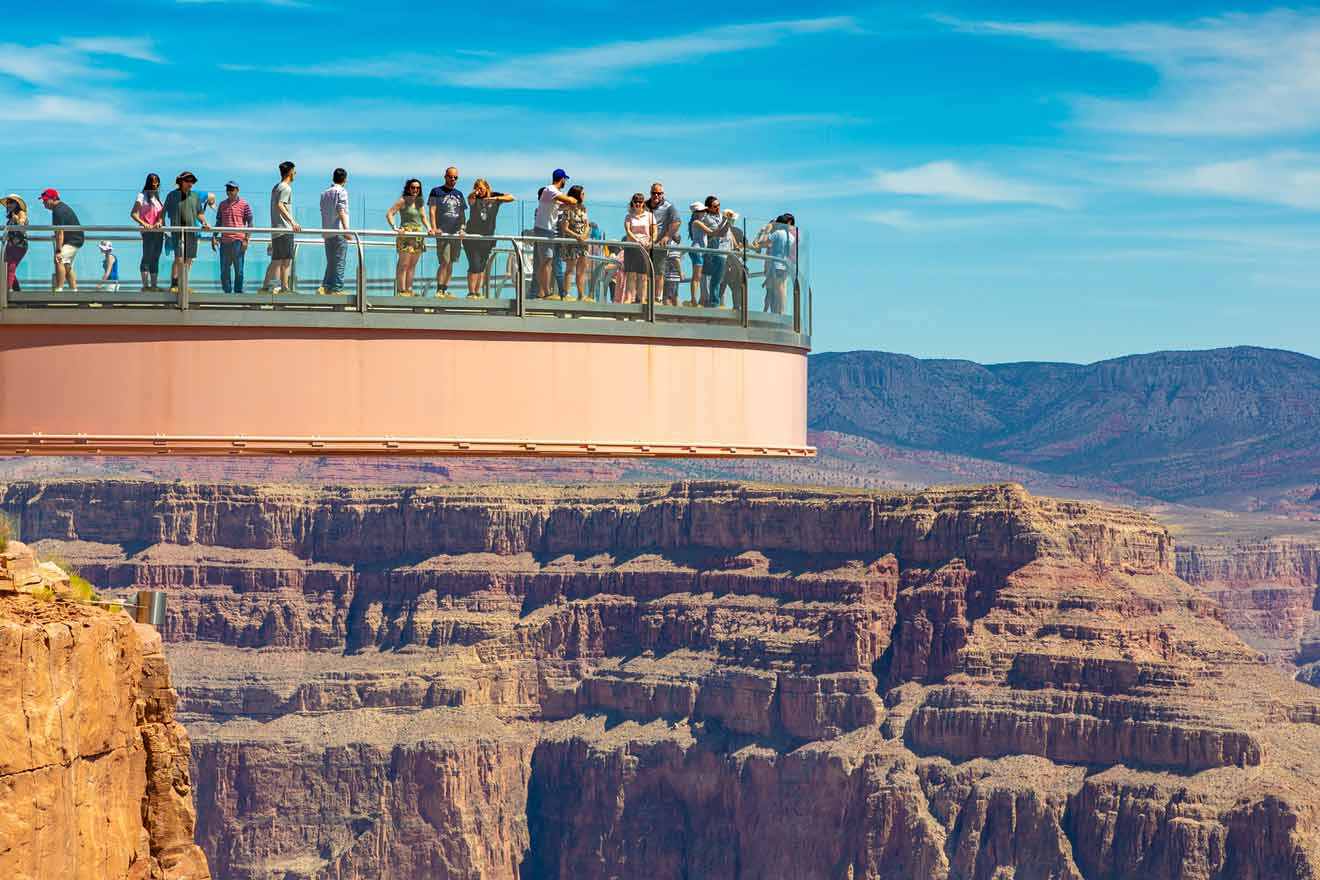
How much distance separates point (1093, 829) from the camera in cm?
19112

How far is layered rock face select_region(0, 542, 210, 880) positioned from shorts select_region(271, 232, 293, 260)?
4.13 m

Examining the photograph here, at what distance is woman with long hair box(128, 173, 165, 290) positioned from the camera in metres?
27.5

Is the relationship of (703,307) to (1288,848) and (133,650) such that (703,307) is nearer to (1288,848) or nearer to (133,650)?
(133,650)

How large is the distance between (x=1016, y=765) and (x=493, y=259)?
576 feet

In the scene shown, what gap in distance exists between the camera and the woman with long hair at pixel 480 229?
1094 inches

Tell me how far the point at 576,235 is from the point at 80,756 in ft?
26.4

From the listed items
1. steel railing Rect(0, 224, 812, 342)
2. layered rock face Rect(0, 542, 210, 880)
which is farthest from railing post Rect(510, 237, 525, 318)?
layered rock face Rect(0, 542, 210, 880)

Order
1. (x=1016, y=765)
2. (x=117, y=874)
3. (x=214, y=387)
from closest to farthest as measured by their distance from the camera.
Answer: (x=214, y=387), (x=117, y=874), (x=1016, y=765)

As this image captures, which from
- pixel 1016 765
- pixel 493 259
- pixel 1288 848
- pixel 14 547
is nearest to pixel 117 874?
pixel 14 547

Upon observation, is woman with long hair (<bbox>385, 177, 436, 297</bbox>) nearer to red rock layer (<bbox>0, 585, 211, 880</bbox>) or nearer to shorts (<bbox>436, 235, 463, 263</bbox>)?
shorts (<bbox>436, 235, 463, 263</bbox>)

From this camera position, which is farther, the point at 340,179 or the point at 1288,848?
the point at 1288,848

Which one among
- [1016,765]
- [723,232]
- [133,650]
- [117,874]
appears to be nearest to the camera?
[117,874]

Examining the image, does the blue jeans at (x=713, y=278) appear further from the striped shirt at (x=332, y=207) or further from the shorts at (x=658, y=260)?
the striped shirt at (x=332, y=207)

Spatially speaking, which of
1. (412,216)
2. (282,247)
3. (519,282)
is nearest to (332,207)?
(412,216)
